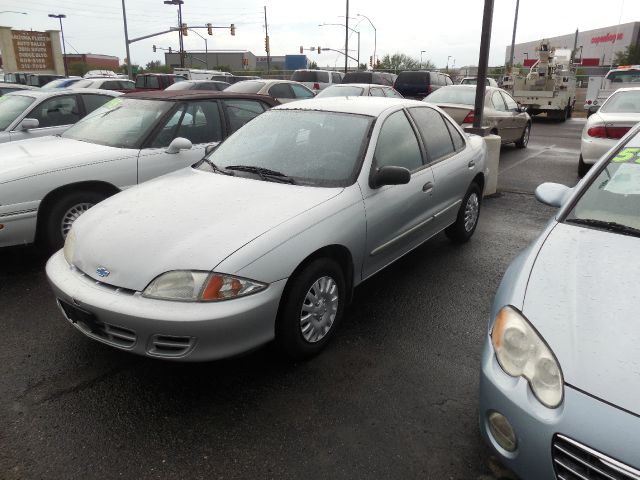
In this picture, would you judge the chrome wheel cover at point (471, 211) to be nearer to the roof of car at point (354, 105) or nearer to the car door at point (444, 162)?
the car door at point (444, 162)

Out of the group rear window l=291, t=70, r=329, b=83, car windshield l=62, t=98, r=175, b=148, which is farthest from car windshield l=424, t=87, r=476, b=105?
rear window l=291, t=70, r=329, b=83

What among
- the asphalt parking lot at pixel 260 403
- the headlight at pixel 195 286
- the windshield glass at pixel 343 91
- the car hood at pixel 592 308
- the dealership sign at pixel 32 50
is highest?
the dealership sign at pixel 32 50

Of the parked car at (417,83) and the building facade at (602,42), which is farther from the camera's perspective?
the building facade at (602,42)

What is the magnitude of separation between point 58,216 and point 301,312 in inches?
111

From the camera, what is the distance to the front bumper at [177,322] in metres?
2.52

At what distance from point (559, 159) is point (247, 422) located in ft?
33.1

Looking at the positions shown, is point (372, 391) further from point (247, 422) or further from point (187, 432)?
point (187, 432)

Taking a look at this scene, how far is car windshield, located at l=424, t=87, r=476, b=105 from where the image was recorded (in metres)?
10.4

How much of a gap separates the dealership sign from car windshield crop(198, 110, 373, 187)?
122 ft

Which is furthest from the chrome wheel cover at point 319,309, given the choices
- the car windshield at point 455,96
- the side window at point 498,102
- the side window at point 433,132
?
the side window at point 498,102

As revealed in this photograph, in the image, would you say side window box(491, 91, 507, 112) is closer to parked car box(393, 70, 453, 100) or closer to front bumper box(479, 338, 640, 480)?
parked car box(393, 70, 453, 100)

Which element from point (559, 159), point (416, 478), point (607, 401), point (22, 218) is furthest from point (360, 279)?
point (559, 159)

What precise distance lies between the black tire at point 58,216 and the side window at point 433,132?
10.3 feet

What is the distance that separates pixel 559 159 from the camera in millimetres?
10625
